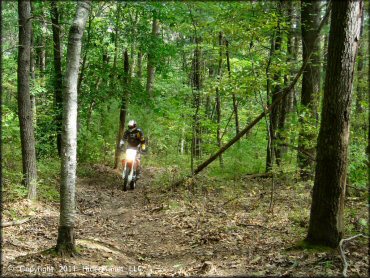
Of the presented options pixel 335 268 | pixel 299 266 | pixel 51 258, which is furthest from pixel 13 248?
pixel 335 268

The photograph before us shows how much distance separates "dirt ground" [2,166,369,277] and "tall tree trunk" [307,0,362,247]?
0.46 m

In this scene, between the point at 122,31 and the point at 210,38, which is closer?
the point at 210,38

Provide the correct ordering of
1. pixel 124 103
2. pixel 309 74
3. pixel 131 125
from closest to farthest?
pixel 309 74 → pixel 131 125 → pixel 124 103

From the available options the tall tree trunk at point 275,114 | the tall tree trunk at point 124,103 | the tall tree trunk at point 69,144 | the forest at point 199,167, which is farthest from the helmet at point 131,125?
the tall tree trunk at point 69,144

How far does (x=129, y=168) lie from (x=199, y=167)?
257 cm

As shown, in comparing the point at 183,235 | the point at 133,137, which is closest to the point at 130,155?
the point at 133,137

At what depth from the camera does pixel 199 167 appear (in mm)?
11680

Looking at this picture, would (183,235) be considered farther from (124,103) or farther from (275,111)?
(124,103)

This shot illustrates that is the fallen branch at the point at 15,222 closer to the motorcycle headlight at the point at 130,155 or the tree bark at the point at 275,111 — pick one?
the motorcycle headlight at the point at 130,155

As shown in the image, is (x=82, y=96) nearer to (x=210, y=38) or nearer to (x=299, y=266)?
Result: (x=210, y=38)

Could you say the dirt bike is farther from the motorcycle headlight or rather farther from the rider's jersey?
the rider's jersey

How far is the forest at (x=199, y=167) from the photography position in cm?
537

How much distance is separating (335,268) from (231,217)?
396cm

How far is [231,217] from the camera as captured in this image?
866cm
